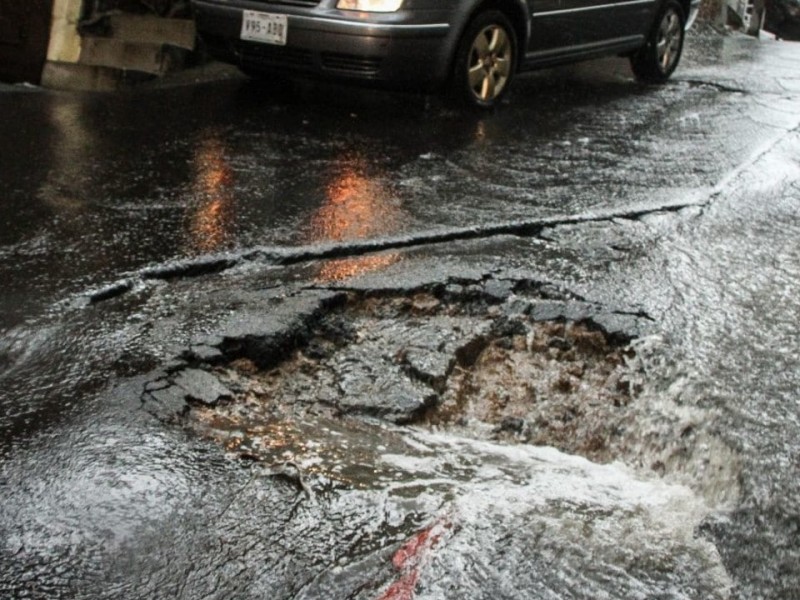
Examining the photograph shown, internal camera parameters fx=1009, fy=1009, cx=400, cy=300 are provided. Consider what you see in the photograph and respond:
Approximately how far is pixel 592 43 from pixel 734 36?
7119mm

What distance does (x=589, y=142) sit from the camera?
7.29m

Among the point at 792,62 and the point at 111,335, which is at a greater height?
the point at 792,62

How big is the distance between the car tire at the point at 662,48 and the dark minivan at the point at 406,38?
4.02 feet

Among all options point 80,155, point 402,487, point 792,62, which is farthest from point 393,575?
point 792,62

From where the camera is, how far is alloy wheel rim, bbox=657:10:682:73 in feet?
32.9

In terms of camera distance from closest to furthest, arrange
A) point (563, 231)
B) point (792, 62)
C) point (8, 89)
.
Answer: point (563, 231)
point (8, 89)
point (792, 62)

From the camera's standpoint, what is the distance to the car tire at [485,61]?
762 centimetres

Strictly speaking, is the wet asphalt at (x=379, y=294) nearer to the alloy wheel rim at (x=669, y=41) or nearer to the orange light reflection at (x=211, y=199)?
the orange light reflection at (x=211, y=199)

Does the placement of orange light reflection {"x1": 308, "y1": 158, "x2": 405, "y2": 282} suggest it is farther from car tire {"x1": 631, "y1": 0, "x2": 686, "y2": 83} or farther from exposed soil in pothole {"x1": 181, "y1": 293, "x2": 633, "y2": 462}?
car tire {"x1": 631, "y1": 0, "x2": 686, "y2": 83}

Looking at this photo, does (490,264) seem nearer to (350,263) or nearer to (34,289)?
(350,263)

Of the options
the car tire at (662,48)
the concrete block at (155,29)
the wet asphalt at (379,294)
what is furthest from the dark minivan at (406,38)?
the car tire at (662,48)

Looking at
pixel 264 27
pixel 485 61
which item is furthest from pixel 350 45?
pixel 485 61

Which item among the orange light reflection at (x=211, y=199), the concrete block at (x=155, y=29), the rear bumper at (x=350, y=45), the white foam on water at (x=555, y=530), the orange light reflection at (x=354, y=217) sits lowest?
the white foam on water at (x=555, y=530)

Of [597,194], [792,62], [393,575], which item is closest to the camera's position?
[393,575]
